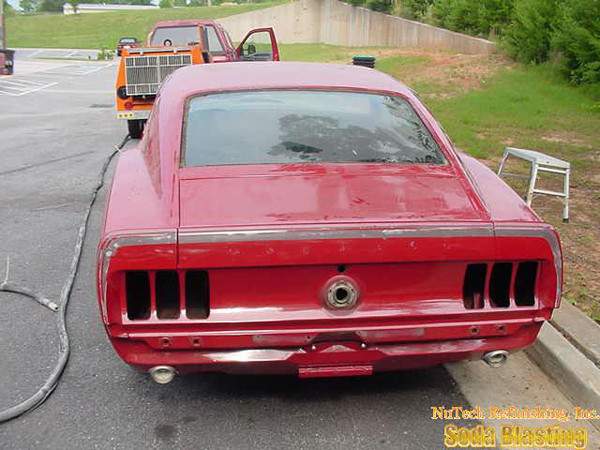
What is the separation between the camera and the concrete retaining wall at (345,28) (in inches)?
909

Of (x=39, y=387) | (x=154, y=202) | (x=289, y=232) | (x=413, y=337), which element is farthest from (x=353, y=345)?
(x=39, y=387)

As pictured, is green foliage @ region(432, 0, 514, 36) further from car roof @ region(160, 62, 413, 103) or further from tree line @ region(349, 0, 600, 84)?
car roof @ region(160, 62, 413, 103)

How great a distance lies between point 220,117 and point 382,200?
112 centimetres

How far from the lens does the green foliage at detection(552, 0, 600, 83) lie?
12.2 m

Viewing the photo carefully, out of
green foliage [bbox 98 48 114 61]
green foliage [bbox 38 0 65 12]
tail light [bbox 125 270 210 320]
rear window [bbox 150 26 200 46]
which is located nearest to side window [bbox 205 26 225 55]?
rear window [bbox 150 26 200 46]

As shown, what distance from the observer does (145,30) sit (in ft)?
225

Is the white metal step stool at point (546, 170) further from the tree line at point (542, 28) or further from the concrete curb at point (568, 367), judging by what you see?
the tree line at point (542, 28)

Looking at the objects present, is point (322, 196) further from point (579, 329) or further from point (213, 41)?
point (213, 41)

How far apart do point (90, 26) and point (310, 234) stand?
78.4 meters

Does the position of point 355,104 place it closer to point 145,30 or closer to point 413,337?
point 413,337

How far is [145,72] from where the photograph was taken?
34.5 ft

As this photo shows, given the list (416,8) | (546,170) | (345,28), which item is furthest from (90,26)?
(546,170)

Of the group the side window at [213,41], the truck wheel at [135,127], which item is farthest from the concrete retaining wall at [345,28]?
the truck wheel at [135,127]

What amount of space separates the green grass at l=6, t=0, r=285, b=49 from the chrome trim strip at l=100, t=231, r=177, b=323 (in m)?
59.9
